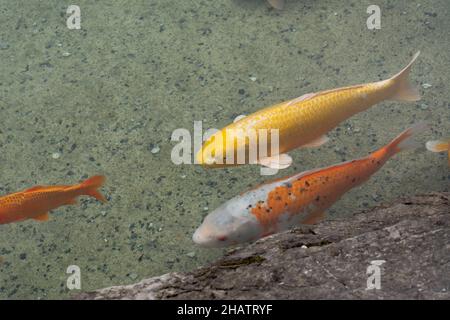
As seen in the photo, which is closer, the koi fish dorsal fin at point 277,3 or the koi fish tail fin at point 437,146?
the koi fish tail fin at point 437,146

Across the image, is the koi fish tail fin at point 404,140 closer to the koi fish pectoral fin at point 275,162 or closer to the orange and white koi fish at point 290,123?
the orange and white koi fish at point 290,123

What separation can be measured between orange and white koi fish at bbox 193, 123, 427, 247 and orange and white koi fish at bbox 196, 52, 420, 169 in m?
0.19

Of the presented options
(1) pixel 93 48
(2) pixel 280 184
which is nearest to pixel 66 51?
(1) pixel 93 48

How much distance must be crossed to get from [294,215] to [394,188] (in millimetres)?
1057

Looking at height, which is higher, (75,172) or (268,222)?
(75,172)

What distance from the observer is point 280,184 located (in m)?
2.84

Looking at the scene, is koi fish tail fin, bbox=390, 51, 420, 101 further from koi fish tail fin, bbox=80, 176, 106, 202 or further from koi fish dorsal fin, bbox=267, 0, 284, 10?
koi fish tail fin, bbox=80, 176, 106, 202

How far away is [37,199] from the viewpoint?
290 centimetres

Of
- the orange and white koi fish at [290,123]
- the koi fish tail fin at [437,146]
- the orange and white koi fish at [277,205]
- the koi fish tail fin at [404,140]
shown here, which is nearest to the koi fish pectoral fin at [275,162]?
the orange and white koi fish at [290,123]

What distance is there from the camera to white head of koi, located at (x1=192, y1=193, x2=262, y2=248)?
2.79 m

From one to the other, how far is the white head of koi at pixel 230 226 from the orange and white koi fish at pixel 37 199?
739 mm

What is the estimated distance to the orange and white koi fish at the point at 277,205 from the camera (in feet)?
9.17

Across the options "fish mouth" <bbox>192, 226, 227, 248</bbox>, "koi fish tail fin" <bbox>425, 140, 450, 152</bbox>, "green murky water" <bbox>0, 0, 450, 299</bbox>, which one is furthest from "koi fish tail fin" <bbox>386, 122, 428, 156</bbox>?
"fish mouth" <bbox>192, 226, 227, 248</bbox>
